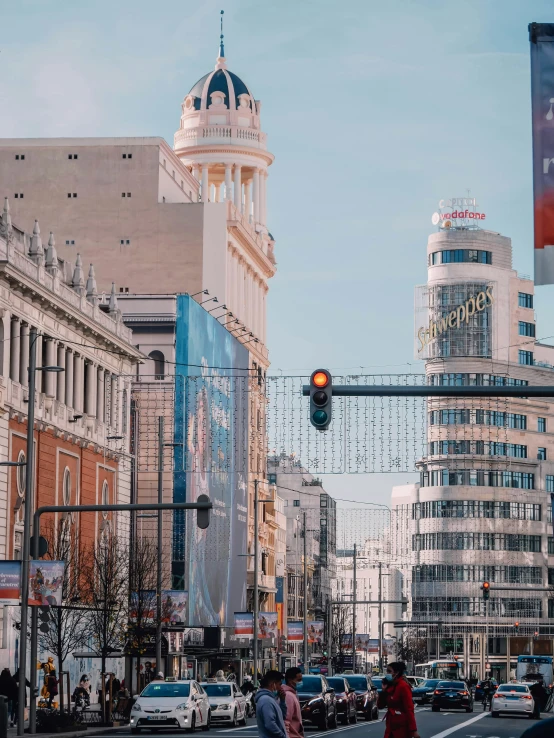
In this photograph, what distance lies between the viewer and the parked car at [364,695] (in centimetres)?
6197

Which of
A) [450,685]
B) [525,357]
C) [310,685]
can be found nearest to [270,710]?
[310,685]

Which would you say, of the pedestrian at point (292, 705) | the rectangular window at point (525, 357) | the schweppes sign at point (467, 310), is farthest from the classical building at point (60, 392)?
the rectangular window at point (525, 357)

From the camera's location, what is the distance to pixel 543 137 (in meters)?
18.2

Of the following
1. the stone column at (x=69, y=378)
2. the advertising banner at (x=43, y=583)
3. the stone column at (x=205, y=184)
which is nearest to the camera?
the advertising banner at (x=43, y=583)

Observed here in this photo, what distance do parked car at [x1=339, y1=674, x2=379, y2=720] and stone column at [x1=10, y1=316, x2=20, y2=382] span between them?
17.9 m

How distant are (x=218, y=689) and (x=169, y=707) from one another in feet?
34.4

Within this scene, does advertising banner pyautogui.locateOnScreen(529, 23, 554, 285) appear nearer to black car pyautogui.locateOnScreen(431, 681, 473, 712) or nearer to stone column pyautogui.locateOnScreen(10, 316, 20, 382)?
stone column pyautogui.locateOnScreen(10, 316, 20, 382)

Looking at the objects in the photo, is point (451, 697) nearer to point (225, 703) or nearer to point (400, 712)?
point (225, 703)

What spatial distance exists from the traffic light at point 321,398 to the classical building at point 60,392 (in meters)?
32.8

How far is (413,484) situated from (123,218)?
82.8 m

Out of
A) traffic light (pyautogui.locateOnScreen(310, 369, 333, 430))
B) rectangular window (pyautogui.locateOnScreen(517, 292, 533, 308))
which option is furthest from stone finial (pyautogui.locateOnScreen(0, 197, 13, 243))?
rectangular window (pyautogui.locateOnScreen(517, 292, 533, 308))

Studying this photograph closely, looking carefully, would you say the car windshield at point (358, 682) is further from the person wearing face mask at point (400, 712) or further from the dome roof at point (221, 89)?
the dome roof at point (221, 89)

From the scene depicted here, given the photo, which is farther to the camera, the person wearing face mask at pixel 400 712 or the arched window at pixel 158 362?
the arched window at pixel 158 362

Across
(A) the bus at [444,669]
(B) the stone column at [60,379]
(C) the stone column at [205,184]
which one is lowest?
(A) the bus at [444,669]
